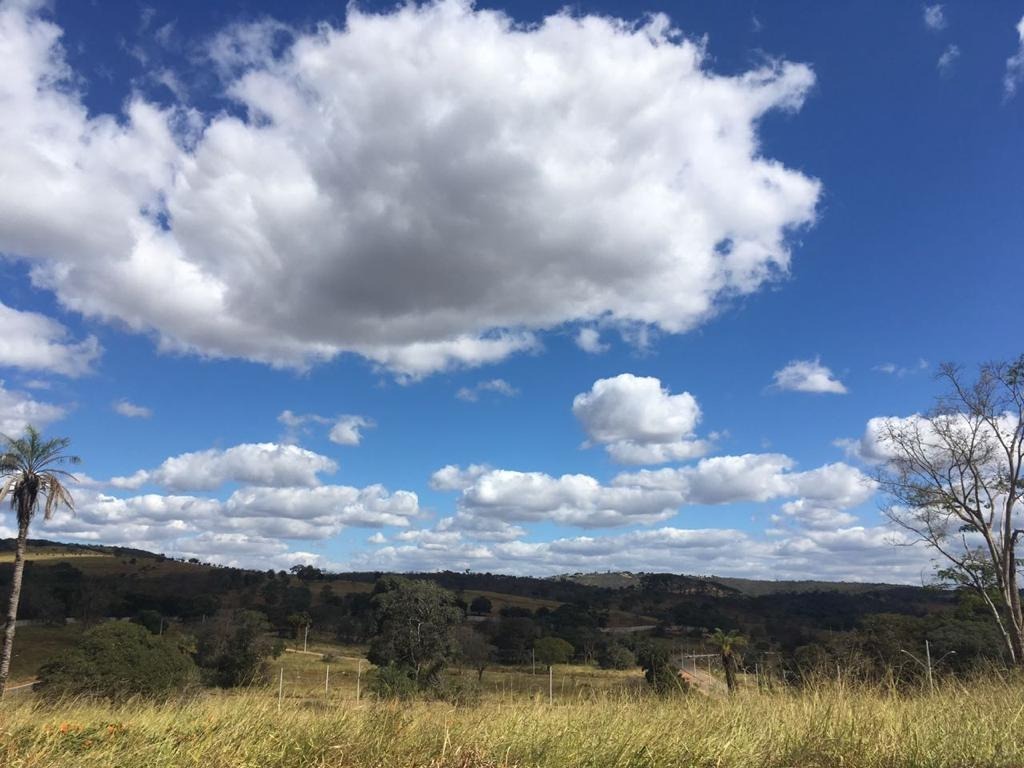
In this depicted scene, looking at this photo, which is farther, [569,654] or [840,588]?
[840,588]

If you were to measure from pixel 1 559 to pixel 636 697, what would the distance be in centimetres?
13476

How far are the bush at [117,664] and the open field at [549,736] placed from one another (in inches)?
1075

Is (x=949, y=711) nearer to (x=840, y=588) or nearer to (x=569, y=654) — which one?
(x=569, y=654)

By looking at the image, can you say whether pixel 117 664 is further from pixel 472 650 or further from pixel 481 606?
pixel 481 606

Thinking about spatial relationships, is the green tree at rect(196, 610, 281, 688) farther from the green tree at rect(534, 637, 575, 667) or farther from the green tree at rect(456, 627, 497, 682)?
the green tree at rect(534, 637, 575, 667)

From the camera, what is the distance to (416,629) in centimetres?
5119

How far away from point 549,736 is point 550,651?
65.3 m

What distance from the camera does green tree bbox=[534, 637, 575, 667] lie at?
6712cm

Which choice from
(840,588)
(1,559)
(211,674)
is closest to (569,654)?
(211,674)

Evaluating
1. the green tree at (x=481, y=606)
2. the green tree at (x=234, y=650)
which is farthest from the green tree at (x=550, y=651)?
the green tree at (x=481, y=606)

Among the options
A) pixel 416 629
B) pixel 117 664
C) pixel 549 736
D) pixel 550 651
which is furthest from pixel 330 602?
pixel 549 736

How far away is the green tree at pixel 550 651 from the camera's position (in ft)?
220

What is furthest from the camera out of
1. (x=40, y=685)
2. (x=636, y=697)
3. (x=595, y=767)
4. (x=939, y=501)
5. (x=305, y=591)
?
(x=305, y=591)

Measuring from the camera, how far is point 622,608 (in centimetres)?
13088
